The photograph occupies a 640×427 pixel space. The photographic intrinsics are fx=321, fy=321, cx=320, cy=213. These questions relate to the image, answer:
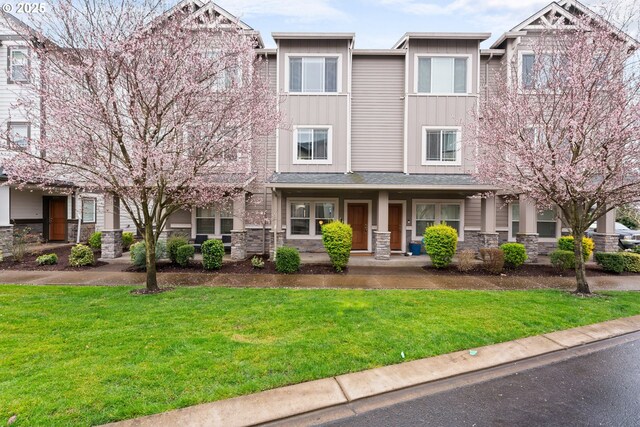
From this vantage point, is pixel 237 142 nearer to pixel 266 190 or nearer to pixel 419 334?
pixel 419 334

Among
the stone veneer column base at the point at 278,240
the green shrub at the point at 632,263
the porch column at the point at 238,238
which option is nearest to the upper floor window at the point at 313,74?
the porch column at the point at 238,238

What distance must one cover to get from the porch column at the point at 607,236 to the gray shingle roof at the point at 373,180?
5619mm

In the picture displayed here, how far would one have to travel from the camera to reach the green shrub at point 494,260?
10148 millimetres

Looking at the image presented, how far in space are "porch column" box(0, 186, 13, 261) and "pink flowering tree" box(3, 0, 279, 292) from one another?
696cm

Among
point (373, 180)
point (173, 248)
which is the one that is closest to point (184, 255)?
point (173, 248)

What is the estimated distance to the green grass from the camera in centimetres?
343

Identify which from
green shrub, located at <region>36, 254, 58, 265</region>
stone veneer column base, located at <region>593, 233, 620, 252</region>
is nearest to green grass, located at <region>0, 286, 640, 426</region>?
green shrub, located at <region>36, 254, 58, 265</region>

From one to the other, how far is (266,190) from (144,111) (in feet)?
24.8

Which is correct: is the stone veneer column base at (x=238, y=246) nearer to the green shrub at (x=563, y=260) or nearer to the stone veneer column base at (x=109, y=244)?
the stone veneer column base at (x=109, y=244)

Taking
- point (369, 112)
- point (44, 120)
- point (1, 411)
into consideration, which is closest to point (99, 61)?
point (44, 120)

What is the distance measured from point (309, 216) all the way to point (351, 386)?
11.0 m

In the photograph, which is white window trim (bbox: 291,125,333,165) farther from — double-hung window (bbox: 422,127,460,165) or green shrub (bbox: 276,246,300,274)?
green shrub (bbox: 276,246,300,274)

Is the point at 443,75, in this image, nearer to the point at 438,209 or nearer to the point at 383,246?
the point at 438,209

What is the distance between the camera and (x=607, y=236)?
12703 mm
